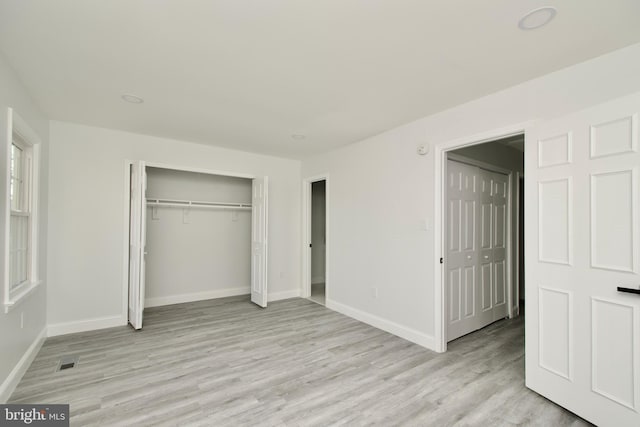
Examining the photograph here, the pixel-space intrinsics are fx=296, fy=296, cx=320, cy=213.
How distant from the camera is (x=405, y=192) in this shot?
139 inches

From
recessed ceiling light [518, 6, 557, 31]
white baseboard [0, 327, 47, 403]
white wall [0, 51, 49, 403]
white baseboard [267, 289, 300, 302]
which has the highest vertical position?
recessed ceiling light [518, 6, 557, 31]

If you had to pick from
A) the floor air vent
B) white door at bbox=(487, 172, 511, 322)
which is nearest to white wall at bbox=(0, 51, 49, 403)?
the floor air vent

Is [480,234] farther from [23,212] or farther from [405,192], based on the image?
[23,212]

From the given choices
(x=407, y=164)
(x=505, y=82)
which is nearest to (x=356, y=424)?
(x=407, y=164)

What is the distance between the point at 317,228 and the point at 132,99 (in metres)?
4.40

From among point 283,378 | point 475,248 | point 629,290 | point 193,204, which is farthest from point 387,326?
point 193,204

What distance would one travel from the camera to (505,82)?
2.49 metres

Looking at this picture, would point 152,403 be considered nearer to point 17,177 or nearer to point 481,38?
point 17,177

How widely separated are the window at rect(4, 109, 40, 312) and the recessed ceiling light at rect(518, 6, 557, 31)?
12.5ft

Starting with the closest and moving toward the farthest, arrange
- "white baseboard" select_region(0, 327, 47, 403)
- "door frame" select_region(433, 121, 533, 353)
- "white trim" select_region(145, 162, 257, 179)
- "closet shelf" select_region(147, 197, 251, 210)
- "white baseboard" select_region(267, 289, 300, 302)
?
"white baseboard" select_region(0, 327, 47, 403), "door frame" select_region(433, 121, 533, 353), "white trim" select_region(145, 162, 257, 179), "closet shelf" select_region(147, 197, 251, 210), "white baseboard" select_region(267, 289, 300, 302)

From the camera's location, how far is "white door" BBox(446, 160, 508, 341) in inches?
134

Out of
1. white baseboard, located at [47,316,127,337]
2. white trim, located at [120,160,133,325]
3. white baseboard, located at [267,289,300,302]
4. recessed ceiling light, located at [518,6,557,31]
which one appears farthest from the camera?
white baseboard, located at [267,289,300,302]

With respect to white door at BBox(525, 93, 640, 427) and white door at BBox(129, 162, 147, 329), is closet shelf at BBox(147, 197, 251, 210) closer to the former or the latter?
white door at BBox(129, 162, 147, 329)

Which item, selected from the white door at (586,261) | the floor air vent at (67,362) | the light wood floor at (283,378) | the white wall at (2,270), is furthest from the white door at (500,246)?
the white wall at (2,270)
